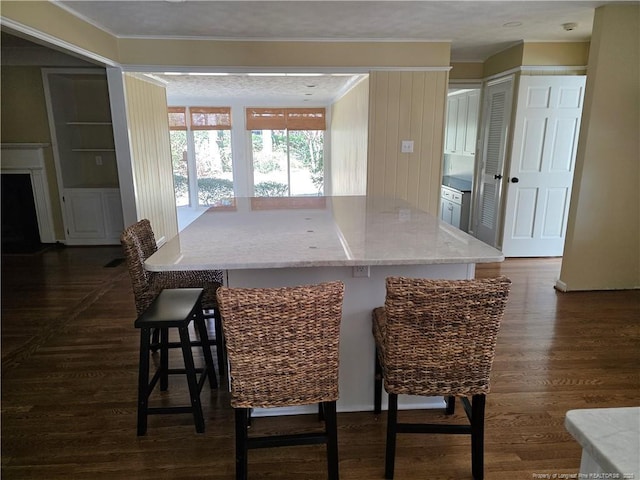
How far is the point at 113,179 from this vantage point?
567cm

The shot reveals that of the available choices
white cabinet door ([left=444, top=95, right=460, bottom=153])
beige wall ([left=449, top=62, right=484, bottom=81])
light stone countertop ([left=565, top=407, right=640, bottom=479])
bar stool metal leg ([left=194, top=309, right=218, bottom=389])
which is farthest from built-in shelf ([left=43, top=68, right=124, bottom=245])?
light stone countertop ([left=565, top=407, right=640, bottom=479])

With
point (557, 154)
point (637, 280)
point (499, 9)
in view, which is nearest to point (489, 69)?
point (557, 154)

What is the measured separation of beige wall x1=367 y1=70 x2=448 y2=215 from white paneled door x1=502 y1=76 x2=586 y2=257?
0.91 m

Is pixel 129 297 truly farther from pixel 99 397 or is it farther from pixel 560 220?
pixel 560 220

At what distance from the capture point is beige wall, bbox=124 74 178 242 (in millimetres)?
4387

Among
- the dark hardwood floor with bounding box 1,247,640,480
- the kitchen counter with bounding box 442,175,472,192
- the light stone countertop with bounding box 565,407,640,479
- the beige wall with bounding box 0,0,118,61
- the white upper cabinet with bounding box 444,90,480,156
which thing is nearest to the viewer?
the light stone countertop with bounding box 565,407,640,479

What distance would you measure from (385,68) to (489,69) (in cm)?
172

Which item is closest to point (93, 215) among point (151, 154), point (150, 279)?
point (151, 154)

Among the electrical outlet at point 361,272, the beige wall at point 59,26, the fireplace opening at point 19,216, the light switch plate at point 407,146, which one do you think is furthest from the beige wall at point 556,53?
the fireplace opening at point 19,216

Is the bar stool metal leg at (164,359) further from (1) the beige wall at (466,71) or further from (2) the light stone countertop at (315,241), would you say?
(1) the beige wall at (466,71)

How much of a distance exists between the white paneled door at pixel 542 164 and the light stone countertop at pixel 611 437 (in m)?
4.35

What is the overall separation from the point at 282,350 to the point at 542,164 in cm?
430

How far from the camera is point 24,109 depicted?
5145 mm

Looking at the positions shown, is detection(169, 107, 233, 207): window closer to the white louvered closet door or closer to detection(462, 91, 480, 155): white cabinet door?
detection(462, 91, 480, 155): white cabinet door
